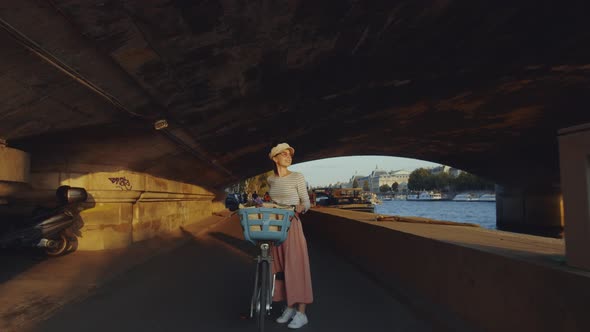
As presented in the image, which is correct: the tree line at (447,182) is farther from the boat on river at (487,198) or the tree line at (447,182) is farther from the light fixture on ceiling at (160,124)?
the light fixture on ceiling at (160,124)

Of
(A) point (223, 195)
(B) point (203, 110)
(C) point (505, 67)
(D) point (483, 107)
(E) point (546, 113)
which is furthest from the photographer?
(A) point (223, 195)

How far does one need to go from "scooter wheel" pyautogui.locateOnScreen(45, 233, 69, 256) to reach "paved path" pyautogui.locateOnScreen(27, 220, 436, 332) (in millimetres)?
1808

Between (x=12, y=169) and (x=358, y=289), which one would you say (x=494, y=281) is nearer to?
(x=358, y=289)

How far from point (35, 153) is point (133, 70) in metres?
3.77

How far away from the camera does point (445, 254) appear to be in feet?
14.2

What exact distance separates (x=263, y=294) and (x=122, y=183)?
7.65 m

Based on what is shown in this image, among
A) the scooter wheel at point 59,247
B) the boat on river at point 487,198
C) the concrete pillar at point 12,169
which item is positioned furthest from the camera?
the boat on river at point 487,198

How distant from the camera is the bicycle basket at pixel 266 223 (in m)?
3.76

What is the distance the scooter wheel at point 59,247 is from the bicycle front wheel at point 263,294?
20.3 ft

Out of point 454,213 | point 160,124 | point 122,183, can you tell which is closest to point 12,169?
point 160,124

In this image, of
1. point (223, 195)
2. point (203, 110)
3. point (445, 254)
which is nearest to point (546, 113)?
point (203, 110)

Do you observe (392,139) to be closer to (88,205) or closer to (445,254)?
(88,205)

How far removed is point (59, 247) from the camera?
28.1 feet

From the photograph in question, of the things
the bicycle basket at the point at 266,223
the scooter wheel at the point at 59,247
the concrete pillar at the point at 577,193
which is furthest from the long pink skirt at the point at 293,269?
the scooter wheel at the point at 59,247
